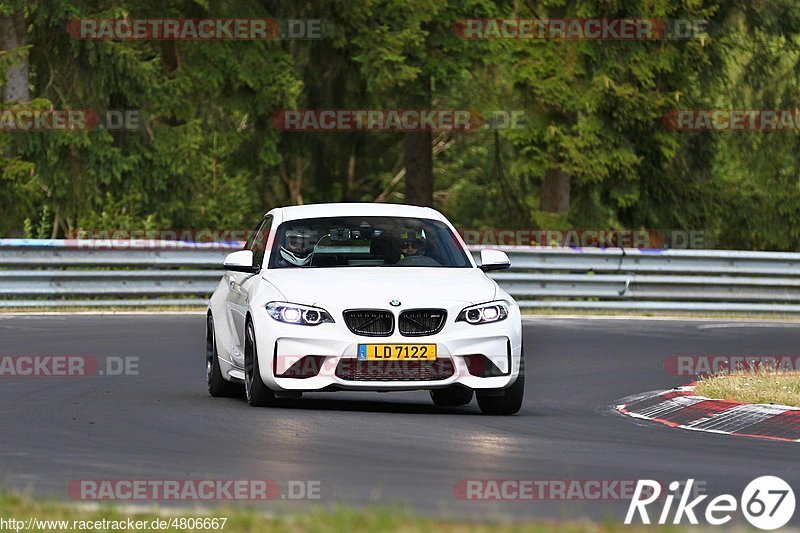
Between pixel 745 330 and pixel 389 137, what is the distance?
90.0ft

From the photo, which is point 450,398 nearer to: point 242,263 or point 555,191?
point 242,263

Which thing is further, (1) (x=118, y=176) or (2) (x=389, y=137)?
(2) (x=389, y=137)

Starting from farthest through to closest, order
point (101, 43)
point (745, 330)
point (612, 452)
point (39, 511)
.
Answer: point (101, 43) → point (745, 330) → point (612, 452) → point (39, 511)

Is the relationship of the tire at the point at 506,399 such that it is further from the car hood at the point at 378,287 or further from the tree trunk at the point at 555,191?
the tree trunk at the point at 555,191

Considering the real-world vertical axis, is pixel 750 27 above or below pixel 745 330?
above

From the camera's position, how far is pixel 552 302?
27.0m

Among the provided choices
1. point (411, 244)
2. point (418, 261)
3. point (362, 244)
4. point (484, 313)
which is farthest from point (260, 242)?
point (484, 313)

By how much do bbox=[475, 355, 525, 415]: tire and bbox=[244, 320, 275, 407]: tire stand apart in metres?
1.55

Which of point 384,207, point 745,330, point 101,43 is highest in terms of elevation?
point 101,43

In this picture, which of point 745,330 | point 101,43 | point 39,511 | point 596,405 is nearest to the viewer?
point 39,511

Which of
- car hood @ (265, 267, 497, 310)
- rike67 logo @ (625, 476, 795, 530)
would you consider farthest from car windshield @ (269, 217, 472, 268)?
rike67 logo @ (625, 476, 795, 530)

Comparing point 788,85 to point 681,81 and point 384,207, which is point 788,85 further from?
point 384,207

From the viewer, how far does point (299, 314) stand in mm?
12719

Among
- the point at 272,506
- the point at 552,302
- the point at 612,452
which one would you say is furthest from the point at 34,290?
the point at 272,506
